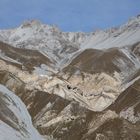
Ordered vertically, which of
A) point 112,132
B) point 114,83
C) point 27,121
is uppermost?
point 27,121

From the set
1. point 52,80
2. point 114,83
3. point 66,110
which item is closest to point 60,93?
point 52,80

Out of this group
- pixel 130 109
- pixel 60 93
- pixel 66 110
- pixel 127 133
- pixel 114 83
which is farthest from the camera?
pixel 114 83

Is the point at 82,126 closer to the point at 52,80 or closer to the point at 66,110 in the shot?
the point at 66,110

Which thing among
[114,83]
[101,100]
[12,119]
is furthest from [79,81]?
[12,119]

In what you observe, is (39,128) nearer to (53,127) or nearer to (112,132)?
(53,127)

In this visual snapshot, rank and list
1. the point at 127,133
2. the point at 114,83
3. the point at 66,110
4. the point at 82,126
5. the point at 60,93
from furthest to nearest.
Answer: the point at 114,83 < the point at 60,93 < the point at 66,110 < the point at 82,126 < the point at 127,133

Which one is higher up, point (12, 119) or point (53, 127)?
point (12, 119)

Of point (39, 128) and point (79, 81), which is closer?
point (39, 128)
